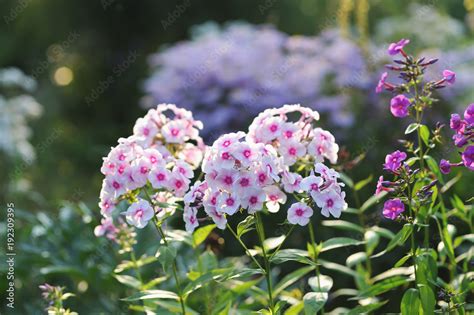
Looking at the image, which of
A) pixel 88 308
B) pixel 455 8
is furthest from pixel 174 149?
pixel 455 8

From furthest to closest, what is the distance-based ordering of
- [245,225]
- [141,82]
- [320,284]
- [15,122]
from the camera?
[141,82] → [15,122] → [320,284] → [245,225]

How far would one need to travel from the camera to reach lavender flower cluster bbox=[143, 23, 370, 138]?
17.1ft

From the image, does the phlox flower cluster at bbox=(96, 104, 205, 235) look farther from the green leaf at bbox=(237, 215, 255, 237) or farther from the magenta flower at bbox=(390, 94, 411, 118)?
the magenta flower at bbox=(390, 94, 411, 118)

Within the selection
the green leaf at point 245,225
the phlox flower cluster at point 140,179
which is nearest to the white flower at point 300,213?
the green leaf at point 245,225

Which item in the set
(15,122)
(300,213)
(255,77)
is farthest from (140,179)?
(15,122)

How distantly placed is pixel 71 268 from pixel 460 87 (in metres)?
3.24

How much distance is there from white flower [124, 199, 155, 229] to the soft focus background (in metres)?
0.84

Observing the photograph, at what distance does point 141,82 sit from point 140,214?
20.3 feet

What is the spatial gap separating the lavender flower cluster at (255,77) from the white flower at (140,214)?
9.78ft

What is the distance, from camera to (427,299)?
2029 millimetres

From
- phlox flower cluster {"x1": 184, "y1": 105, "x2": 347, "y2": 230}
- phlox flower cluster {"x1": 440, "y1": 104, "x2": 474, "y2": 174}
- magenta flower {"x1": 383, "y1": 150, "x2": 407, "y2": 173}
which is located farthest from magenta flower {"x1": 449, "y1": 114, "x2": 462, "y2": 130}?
phlox flower cluster {"x1": 184, "y1": 105, "x2": 347, "y2": 230}

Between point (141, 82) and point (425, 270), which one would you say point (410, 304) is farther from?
point (141, 82)

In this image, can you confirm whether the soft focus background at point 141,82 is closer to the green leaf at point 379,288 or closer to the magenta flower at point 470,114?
the green leaf at point 379,288

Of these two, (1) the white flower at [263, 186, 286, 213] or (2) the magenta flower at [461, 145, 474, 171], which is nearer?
(2) the magenta flower at [461, 145, 474, 171]
